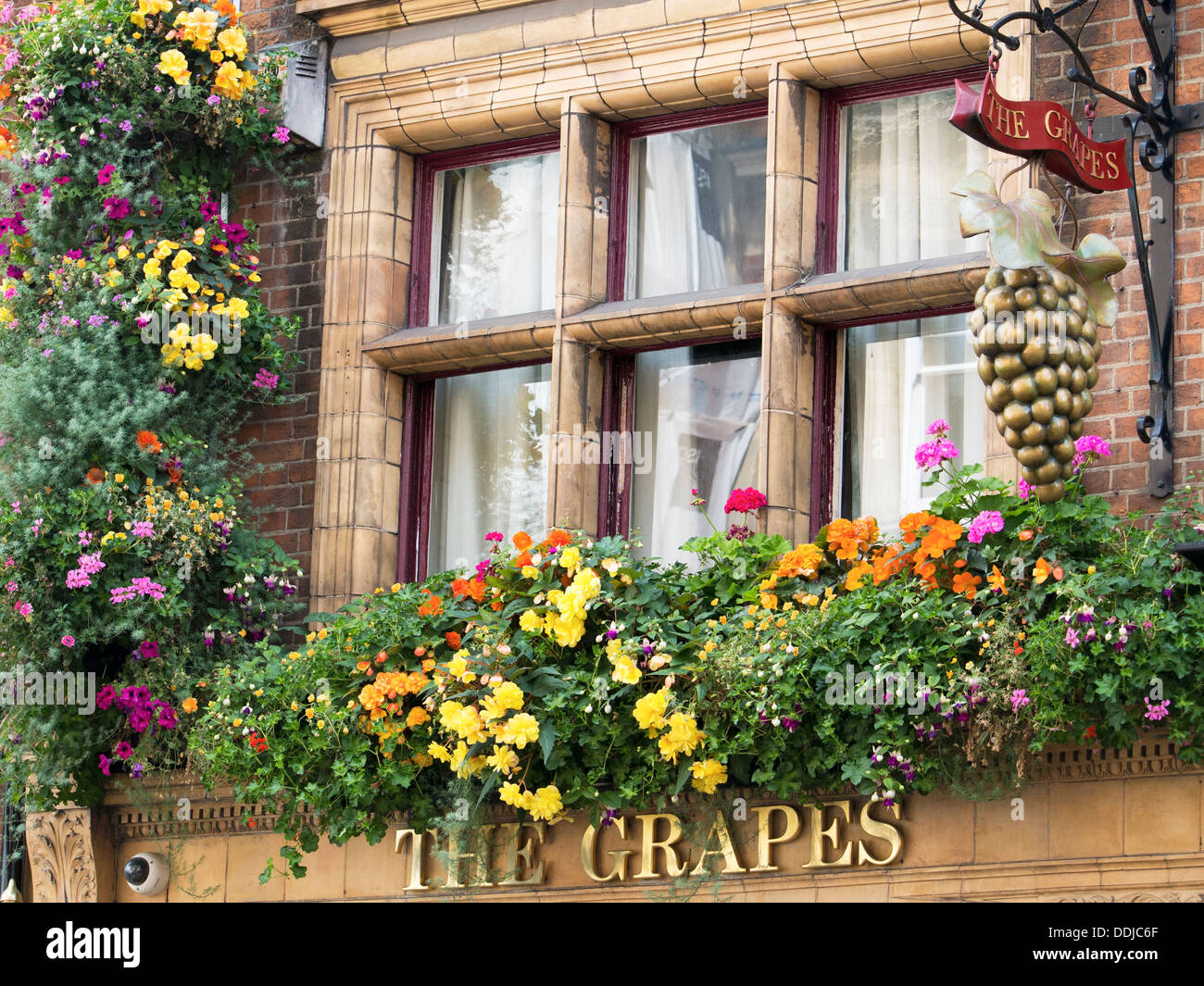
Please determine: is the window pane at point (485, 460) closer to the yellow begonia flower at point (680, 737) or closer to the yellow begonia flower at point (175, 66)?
the yellow begonia flower at point (175, 66)

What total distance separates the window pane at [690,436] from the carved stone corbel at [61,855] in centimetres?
277

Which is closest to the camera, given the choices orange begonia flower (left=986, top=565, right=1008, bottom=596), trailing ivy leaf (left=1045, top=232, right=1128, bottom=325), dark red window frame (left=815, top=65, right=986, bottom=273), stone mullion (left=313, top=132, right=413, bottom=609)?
trailing ivy leaf (left=1045, top=232, right=1128, bottom=325)

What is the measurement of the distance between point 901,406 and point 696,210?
4.48 ft

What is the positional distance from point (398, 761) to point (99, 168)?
3.22m

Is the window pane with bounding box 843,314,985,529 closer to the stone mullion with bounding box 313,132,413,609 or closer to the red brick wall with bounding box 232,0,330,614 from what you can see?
the stone mullion with bounding box 313,132,413,609

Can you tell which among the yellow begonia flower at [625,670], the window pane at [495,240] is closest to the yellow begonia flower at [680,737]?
the yellow begonia flower at [625,670]

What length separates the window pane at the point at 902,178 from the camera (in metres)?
8.91

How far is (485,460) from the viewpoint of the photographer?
981 centimetres

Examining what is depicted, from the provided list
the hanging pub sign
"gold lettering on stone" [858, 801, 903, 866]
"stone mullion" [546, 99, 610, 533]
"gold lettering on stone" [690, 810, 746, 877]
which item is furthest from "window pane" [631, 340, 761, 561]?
the hanging pub sign

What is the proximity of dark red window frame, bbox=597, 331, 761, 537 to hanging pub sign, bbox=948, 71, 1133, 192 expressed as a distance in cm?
212

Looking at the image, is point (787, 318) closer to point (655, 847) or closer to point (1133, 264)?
point (1133, 264)

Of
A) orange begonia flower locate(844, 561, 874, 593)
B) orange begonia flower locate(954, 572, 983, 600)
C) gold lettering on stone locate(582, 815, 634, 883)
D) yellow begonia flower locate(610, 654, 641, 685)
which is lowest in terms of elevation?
gold lettering on stone locate(582, 815, 634, 883)

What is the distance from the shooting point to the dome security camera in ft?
30.6

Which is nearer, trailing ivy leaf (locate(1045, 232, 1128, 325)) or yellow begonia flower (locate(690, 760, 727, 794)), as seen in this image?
trailing ivy leaf (locate(1045, 232, 1128, 325))
